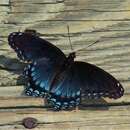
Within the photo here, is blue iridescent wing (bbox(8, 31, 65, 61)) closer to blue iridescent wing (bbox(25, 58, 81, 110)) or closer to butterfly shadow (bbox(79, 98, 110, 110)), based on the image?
blue iridescent wing (bbox(25, 58, 81, 110))

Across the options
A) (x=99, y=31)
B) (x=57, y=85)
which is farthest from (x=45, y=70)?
(x=99, y=31)

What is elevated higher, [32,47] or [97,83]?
[32,47]

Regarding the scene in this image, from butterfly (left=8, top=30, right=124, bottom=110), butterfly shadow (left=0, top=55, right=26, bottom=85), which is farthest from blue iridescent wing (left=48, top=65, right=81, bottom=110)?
butterfly shadow (left=0, top=55, right=26, bottom=85)

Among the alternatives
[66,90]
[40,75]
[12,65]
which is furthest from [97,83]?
[12,65]

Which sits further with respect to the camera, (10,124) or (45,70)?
(45,70)

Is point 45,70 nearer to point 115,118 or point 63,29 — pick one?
point 63,29

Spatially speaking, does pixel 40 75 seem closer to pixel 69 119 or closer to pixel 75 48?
pixel 75 48
